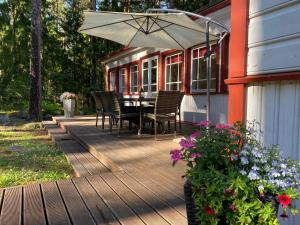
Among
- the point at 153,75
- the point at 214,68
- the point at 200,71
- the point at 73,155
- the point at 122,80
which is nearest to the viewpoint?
the point at 73,155

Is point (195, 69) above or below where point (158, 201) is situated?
above

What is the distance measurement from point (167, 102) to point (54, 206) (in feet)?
10.2

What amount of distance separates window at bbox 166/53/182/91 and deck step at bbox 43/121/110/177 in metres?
3.49

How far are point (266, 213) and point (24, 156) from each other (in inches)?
181

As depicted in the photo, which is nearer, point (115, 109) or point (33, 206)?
point (33, 206)

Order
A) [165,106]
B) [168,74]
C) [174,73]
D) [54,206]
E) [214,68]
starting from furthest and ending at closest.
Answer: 1. [168,74]
2. [174,73]
3. [214,68]
4. [165,106]
5. [54,206]

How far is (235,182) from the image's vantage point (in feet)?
4.34

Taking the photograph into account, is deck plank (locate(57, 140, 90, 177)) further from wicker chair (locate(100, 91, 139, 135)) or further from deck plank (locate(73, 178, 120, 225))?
wicker chair (locate(100, 91, 139, 135))

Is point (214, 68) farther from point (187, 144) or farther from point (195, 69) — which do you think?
point (187, 144)

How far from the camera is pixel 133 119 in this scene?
583 centimetres

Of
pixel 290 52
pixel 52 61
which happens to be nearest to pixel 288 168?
pixel 290 52

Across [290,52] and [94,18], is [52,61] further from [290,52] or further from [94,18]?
[290,52]

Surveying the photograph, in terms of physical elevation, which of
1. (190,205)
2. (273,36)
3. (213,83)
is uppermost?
(273,36)

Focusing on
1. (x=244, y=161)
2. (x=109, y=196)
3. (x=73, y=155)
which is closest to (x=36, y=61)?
(x=73, y=155)
